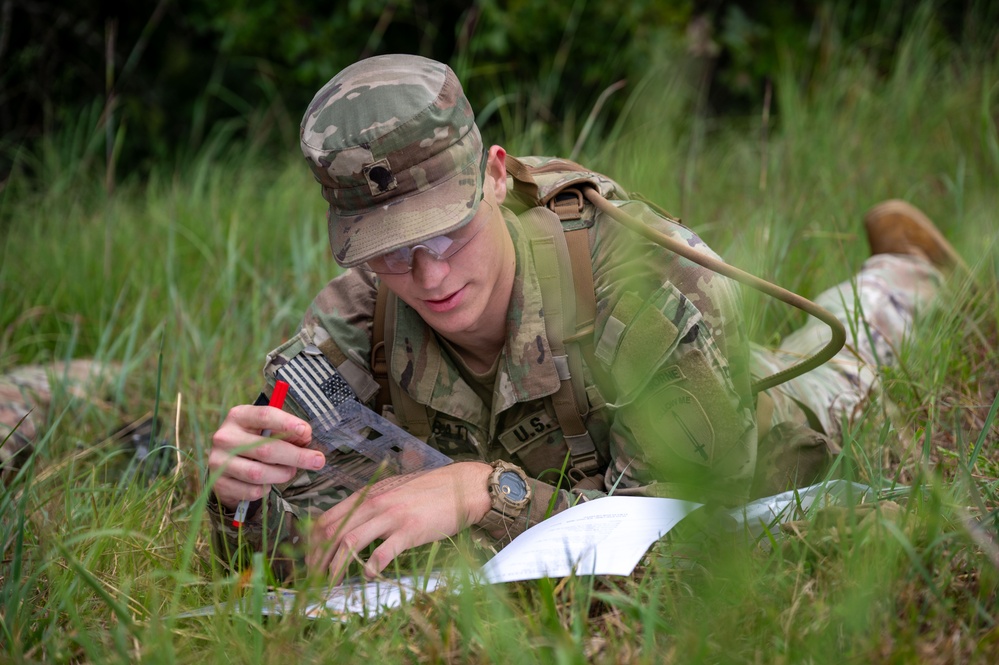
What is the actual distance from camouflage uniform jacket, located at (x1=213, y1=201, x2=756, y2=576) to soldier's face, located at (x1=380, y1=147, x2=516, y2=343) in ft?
0.39

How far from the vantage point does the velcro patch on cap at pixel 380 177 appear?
173 cm

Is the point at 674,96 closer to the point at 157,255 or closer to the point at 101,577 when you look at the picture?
the point at 157,255

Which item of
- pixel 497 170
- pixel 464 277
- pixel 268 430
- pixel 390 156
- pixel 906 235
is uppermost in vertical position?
pixel 390 156

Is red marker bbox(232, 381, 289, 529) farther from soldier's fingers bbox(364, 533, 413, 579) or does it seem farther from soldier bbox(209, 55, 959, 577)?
soldier's fingers bbox(364, 533, 413, 579)

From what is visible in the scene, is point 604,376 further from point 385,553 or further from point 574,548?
point 385,553

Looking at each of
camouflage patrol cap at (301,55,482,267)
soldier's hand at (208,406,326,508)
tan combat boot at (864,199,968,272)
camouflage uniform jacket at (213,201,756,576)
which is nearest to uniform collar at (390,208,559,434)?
camouflage uniform jacket at (213,201,756,576)

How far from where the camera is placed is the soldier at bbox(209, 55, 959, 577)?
5.74ft

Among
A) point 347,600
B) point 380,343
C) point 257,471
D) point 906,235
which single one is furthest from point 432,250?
point 906,235

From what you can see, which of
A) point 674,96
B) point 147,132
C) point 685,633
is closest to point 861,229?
point 674,96

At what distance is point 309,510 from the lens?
2.07 m

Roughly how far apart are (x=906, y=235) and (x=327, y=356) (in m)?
2.22

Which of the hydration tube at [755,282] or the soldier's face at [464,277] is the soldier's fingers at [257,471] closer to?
the soldier's face at [464,277]

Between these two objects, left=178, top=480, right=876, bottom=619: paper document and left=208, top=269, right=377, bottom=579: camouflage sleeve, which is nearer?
left=178, top=480, right=876, bottom=619: paper document

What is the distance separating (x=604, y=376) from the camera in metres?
1.99
